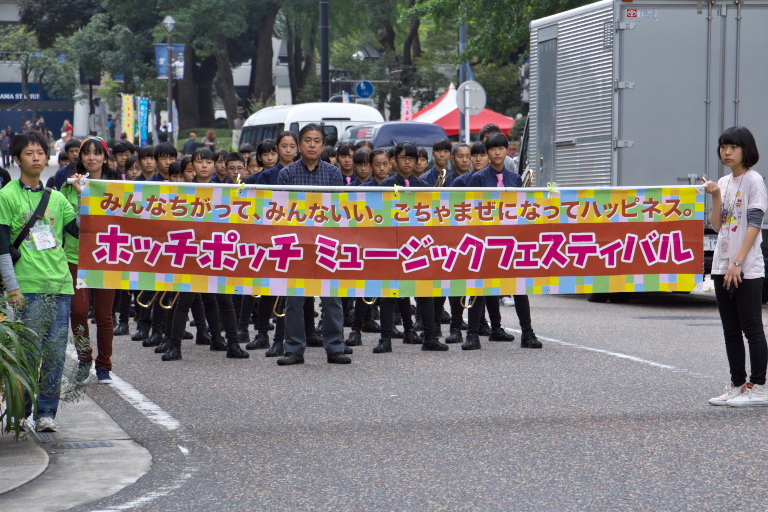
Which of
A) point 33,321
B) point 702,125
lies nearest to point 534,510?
point 33,321

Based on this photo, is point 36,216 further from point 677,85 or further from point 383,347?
point 677,85

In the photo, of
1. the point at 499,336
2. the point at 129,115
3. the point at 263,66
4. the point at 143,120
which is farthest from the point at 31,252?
the point at 263,66

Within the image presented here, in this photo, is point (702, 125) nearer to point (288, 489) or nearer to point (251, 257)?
point (251, 257)

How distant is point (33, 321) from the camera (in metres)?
6.60

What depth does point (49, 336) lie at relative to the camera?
22.4 feet

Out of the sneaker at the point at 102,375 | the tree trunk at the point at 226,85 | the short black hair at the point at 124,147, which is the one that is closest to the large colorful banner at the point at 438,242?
the sneaker at the point at 102,375

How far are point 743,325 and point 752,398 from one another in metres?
0.47

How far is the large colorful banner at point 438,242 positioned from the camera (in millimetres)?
8750

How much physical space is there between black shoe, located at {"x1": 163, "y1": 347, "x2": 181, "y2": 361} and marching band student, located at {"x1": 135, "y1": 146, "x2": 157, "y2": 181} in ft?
7.81

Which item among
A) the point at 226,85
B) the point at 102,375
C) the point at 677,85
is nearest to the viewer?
the point at 102,375

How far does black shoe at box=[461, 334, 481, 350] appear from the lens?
1051cm

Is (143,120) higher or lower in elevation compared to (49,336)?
higher

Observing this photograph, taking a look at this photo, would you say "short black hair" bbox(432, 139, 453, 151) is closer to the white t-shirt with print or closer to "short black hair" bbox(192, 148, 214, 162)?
"short black hair" bbox(192, 148, 214, 162)

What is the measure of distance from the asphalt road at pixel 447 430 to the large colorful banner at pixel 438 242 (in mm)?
747
